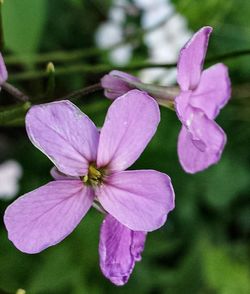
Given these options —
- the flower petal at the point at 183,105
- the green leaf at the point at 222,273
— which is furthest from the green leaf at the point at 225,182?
the flower petal at the point at 183,105

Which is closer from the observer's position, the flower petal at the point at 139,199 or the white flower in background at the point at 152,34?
the flower petal at the point at 139,199

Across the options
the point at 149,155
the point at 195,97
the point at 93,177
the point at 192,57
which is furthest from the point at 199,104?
the point at 149,155

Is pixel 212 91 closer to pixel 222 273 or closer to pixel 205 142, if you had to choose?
pixel 205 142

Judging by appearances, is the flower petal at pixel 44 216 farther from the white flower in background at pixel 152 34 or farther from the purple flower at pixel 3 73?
the white flower in background at pixel 152 34

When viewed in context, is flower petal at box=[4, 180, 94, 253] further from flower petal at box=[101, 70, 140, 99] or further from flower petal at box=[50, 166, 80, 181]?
flower petal at box=[101, 70, 140, 99]

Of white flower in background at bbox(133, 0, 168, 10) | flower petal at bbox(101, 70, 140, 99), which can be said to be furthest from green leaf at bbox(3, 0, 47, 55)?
flower petal at bbox(101, 70, 140, 99)

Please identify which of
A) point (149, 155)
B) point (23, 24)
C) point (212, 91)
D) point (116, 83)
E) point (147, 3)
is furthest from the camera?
point (147, 3)

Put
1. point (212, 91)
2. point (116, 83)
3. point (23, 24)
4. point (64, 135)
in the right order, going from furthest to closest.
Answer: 1. point (23, 24)
2. point (212, 91)
3. point (116, 83)
4. point (64, 135)
